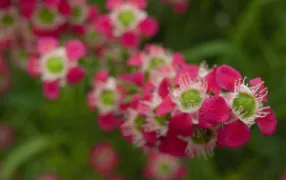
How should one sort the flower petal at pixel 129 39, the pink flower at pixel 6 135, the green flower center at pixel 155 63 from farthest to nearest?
the pink flower at pixel 6 135
the flower petal at pixel 129 39
the green flower center at pixel 155 63

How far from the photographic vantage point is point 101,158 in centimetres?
127

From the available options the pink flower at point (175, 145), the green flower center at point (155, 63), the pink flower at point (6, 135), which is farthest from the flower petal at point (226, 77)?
the pink flower at point (6, 135)

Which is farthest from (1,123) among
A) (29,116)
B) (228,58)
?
(228,58)

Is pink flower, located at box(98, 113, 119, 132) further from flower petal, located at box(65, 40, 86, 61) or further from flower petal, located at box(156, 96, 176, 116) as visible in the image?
flower petal, located at box(156, 96, 176, 116)

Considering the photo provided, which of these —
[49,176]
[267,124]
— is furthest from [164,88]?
[49,176]

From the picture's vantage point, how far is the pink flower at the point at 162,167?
1263 millimetres

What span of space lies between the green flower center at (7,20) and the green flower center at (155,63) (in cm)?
37

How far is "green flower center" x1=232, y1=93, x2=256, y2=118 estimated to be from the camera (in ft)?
2.13

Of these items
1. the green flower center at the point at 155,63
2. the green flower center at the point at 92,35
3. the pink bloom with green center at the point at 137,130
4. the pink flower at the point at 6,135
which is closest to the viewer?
the pink bloom with green center at the point at 137,130

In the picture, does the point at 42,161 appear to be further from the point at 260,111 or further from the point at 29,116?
the point at 260,111

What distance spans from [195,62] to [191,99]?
55 centimetres

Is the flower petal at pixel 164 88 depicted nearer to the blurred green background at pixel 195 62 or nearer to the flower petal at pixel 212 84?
the flower petal at pixel 212 84

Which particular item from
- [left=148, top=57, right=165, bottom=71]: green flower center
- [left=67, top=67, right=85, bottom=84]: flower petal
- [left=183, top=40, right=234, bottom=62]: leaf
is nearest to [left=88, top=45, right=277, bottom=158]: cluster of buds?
[left=148, top=57, right=165, bottom=71]: green flower center

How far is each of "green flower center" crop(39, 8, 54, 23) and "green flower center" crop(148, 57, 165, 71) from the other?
276mm
